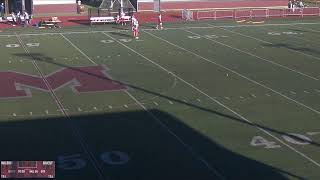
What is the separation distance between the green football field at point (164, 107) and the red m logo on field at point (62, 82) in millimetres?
35

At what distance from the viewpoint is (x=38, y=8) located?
1897 inches

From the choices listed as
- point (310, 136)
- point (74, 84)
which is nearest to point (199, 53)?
point (74, 84)

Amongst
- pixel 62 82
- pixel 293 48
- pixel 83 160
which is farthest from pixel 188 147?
pixel 293 48

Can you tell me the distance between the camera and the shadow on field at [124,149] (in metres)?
13.3

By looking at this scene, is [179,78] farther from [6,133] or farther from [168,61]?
[6,133]

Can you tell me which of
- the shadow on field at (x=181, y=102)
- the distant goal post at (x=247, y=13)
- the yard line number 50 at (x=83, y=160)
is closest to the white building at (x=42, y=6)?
the distant goal post at (x=247, y=13)

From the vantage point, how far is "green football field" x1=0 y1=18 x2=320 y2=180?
13.9 metres

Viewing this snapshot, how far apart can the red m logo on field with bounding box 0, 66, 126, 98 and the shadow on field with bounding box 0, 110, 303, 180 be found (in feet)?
12.0

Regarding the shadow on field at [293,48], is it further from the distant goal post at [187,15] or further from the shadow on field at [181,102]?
the distant goal post at [187,15]

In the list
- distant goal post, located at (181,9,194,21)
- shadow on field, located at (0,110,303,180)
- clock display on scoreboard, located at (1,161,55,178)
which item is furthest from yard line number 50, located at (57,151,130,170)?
distant goal post, located at (181,9,194,21)

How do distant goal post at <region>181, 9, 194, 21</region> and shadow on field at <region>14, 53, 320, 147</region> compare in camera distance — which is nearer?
shadow on field at <region>14, 53, 320, 147</region>

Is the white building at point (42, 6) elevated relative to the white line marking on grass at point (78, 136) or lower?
elevated

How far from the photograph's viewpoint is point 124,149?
14.7 m

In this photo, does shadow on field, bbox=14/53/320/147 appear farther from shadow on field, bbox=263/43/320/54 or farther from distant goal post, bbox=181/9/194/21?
distant goal post, bbox=181/9/194/21
